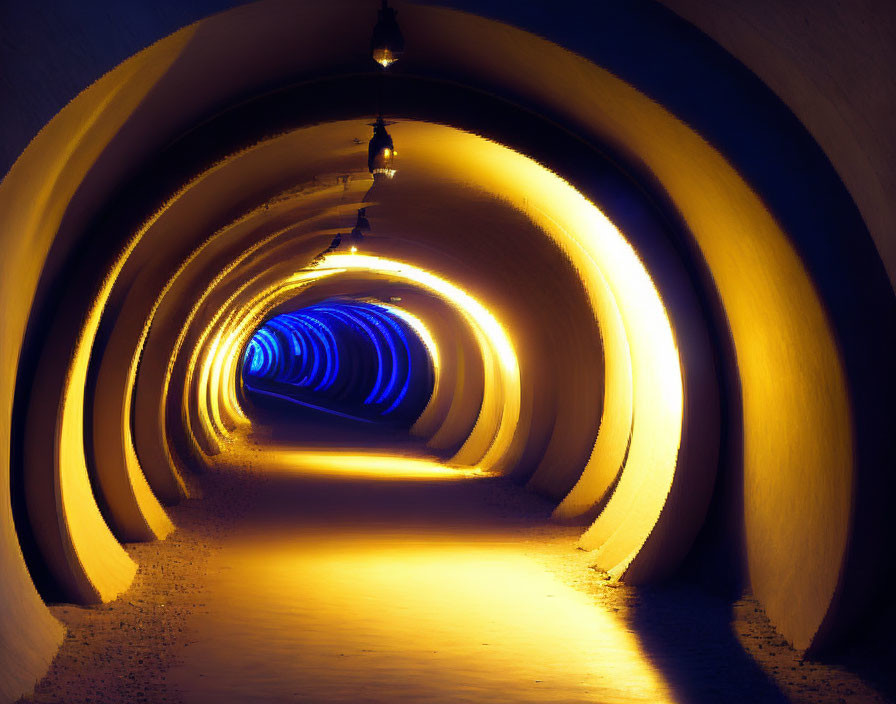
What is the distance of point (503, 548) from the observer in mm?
12641

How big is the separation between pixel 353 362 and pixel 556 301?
31.7 m

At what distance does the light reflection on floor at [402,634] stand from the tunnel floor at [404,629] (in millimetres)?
18

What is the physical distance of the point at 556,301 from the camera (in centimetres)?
1565

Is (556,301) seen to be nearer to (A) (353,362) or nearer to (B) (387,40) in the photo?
(B) (387,40)

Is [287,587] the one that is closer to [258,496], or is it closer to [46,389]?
[46,389]

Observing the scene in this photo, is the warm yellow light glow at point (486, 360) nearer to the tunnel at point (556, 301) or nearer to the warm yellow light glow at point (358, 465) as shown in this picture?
the warm yellow light glow at point (358, 465)

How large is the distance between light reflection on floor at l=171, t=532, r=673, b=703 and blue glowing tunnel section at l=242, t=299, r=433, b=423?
2428 cm

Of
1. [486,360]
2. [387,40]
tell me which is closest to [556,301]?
[387,40]

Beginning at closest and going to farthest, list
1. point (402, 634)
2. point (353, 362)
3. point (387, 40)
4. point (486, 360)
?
point (387, 40)
point (402, 634)
point (486, 360)
point (353, 362)

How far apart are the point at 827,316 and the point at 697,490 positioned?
2940 mm

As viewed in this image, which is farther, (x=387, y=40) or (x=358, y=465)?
(x=358, y=465)

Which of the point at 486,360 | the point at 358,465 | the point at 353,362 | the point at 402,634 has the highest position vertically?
the point at 353,362

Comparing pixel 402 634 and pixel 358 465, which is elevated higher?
pixel 358 465

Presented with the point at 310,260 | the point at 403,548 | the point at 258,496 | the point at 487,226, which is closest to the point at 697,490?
the point at 403,548
